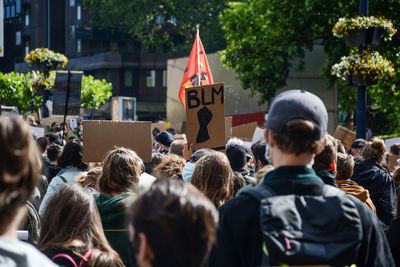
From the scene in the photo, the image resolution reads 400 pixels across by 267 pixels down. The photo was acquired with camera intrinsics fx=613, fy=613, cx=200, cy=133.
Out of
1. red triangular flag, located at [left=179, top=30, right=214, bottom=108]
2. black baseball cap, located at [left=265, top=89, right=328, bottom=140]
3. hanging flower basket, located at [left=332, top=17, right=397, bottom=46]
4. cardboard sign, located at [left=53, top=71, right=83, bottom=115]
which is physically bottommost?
black baseball cap, located at [left=265, top=89, right=328, bottom=140]

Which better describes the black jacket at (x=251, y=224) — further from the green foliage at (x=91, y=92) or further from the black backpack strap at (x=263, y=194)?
the green foliage at (x=91, y=92)

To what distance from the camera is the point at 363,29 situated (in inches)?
421

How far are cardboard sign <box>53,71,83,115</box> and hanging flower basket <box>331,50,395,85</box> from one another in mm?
4638

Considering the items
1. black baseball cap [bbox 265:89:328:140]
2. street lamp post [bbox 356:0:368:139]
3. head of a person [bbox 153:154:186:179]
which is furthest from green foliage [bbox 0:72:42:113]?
black baseball cap [bbox 265:89:328:140]

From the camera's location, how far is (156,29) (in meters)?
39.4

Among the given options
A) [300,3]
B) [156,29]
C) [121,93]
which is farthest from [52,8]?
[300,3]

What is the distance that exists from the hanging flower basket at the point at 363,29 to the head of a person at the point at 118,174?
24.5ft

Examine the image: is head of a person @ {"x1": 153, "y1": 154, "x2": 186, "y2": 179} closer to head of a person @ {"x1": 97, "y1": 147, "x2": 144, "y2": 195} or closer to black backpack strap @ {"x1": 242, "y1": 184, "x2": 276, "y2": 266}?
head of a person @ {"x1": 97, "y1": 147, "x2": 144, "y2": 195}

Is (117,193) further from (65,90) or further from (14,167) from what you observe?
(65,90)

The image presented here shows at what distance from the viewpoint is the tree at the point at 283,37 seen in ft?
61.4

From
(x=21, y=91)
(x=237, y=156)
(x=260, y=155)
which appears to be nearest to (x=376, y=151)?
(x=260, y=155)

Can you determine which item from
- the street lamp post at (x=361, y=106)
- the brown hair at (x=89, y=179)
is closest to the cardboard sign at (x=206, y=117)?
the brown hair at (x=89, y=179)

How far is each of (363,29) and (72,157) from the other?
21.1 feet

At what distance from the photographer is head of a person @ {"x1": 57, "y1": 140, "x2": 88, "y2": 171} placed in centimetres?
621
